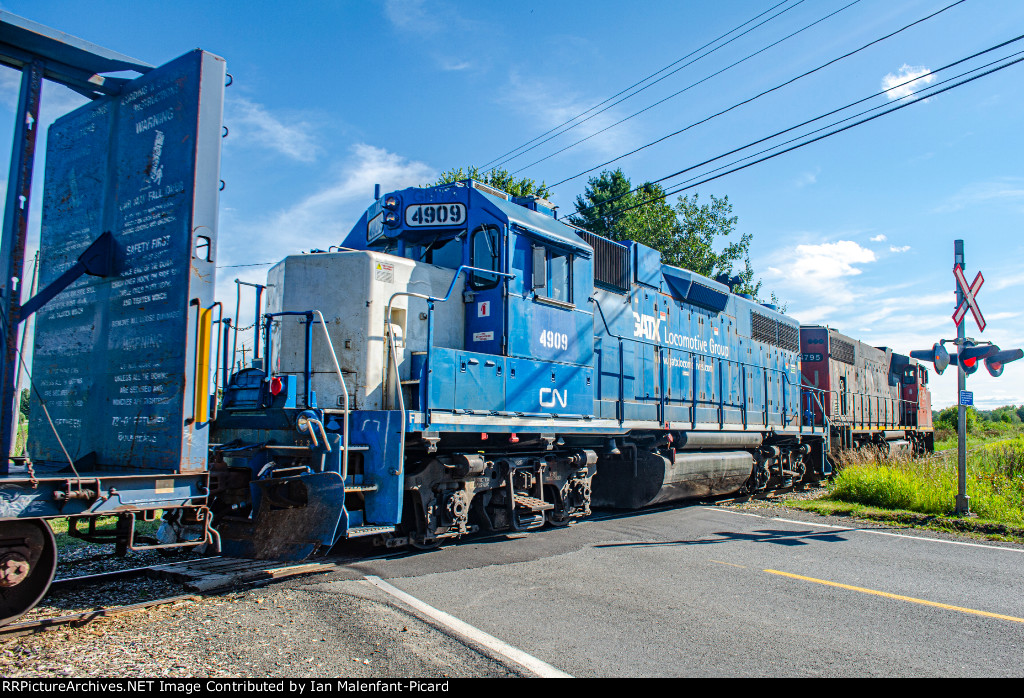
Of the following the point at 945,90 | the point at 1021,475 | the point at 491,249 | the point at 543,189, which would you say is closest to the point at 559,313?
the point at 491,249

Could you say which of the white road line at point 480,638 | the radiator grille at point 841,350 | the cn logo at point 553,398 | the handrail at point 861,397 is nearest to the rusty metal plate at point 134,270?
the white road line at point 480,638

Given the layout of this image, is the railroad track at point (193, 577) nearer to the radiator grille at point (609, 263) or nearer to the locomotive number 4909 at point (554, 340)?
the locomotive number 4909 at point (554, 340)

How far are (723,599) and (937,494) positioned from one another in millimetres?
6970

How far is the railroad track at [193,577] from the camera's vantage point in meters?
4.62

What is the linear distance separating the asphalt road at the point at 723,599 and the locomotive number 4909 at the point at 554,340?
7.52 feet

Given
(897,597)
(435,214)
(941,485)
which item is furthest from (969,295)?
(435,214)

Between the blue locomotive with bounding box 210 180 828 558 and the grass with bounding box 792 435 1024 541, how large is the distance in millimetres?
3014

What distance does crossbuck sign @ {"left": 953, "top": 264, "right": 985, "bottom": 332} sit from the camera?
981cm

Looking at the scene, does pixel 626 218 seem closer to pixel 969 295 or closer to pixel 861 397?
pixel 861 397

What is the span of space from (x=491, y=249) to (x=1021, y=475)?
1029cm

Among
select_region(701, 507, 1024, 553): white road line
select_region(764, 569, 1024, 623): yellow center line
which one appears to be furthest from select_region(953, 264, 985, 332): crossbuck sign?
select_region(764, 569, 1024, 623): yellow center line

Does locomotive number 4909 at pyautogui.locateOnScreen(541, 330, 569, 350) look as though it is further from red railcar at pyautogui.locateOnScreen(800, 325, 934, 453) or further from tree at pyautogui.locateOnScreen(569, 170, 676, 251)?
tree at pyautogui.locateOnScreen(569, 170, 676, 251)

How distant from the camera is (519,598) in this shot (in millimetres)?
5238
